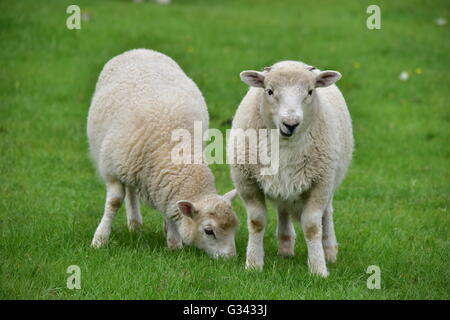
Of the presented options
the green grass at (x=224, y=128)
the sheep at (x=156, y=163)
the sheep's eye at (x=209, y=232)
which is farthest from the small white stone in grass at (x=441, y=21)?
the sheep's eye at (x=209, y=232)

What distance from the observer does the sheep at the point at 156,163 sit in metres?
6.38

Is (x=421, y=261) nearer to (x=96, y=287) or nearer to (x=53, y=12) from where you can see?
(x=96, y=287)

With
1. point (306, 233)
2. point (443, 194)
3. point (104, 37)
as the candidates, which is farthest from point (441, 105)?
point (306, 233)

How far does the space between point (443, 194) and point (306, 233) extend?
3.75 metres

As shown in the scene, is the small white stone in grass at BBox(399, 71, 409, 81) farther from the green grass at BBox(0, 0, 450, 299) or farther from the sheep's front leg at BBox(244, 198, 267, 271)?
the sheep's front leg at BBox(244, 198, 267, 271)

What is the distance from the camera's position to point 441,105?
495 inches

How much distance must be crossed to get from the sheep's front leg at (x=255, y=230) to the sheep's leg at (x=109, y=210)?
130 cm

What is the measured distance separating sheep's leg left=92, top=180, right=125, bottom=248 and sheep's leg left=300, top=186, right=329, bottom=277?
5.78 ft

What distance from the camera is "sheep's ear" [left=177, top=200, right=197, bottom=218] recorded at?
6.28 metres

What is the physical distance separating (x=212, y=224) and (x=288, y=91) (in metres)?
1.42

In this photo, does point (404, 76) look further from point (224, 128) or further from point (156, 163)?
point (156, 163)
